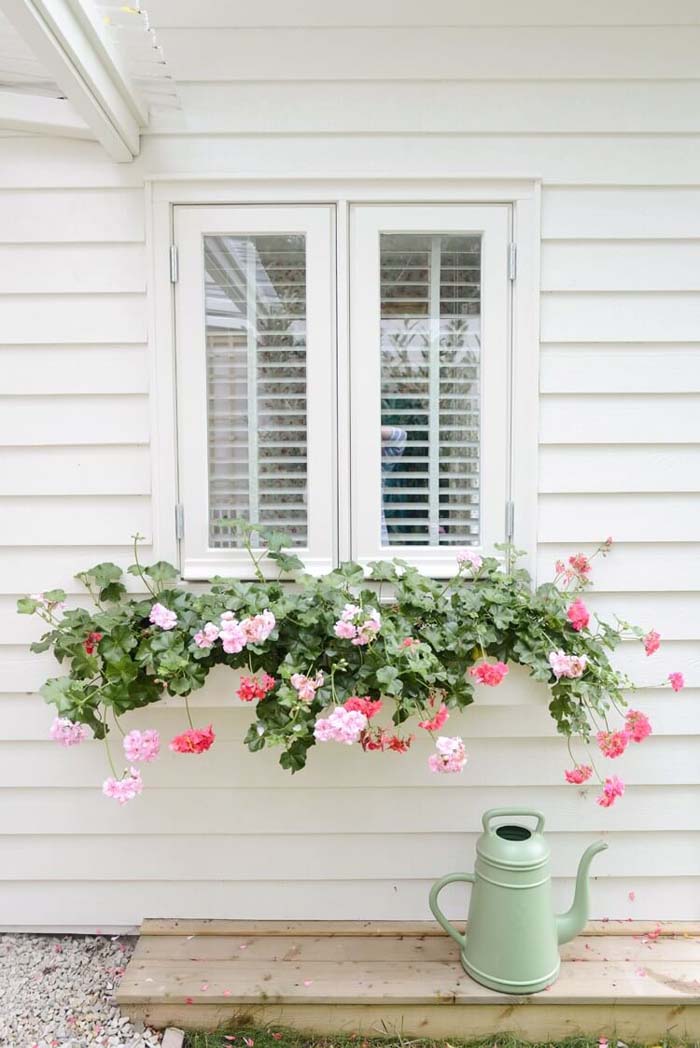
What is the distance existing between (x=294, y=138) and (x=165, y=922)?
222cm

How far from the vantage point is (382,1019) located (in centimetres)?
175

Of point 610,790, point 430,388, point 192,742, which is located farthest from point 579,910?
point 430,388

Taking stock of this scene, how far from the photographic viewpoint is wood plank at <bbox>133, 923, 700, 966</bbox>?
1.88 meters

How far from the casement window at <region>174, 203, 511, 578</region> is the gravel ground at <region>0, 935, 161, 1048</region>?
45.0 inches

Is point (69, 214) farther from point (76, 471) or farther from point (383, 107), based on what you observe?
point (383, 107)

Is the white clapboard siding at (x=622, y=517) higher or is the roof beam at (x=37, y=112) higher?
the roof beam at (x=37, y=112)

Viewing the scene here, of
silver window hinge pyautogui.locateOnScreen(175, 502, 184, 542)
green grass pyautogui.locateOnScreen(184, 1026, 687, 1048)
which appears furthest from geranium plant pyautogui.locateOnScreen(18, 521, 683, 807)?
green grass pyautogui.locateOnScreen(184, 1026, 687, 1048)

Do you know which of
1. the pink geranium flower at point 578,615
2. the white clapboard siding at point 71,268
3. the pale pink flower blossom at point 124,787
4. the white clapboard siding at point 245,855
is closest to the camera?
the pale pink flower blossom at point 124,787

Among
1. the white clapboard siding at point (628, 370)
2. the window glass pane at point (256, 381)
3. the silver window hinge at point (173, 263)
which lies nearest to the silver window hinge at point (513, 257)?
the white clapboard siding at point (628, 370)

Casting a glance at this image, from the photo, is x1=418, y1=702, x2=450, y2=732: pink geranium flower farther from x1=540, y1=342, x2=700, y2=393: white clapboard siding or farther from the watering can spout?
x1=540, y1=342, x2=700, y2=393: white clapboard siding

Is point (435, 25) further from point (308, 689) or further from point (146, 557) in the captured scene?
point (308, 689)

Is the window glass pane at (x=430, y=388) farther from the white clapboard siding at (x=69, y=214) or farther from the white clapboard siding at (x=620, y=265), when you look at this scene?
the white clapboard siding at (x=69, y=214)

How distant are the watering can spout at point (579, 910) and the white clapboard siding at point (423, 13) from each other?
2177 mm

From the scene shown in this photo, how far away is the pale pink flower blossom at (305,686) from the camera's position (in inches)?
64.0
